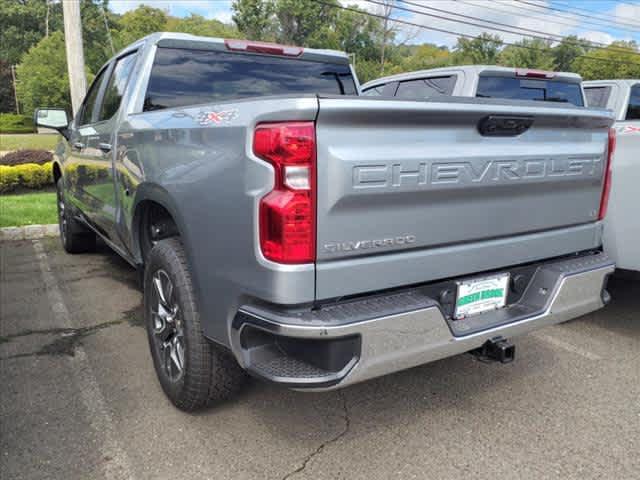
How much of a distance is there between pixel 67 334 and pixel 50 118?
2300 mm

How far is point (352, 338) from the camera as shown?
6.81 ft

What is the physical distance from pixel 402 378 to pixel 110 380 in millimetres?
1762

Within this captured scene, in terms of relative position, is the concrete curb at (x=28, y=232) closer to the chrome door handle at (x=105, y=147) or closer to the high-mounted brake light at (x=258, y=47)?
the chrome door handle at (x=105, y=147)

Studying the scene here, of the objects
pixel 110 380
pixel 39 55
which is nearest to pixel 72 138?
pixel 110 380

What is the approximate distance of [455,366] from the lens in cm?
356

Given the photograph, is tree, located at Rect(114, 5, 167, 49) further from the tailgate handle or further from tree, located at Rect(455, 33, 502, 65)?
the tailgate handle

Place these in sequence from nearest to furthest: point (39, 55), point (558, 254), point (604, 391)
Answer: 1. point (558, 254)
2. point (604, 391)
3. point (39, 55)

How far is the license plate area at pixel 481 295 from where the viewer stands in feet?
8.29

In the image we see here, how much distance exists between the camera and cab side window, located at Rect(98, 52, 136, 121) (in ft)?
13.1

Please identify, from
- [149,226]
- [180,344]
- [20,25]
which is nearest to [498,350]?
[180,344]

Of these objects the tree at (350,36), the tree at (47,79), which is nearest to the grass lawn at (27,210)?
the tree at (47,79)

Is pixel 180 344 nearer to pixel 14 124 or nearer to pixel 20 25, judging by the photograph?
pixel 14 124

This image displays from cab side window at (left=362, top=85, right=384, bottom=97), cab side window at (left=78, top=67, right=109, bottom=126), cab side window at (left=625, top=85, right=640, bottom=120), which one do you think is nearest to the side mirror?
cab side window at (left=78, top=67, right=109, bottom=126)

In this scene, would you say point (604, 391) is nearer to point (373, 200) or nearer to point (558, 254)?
point (558, 254)
